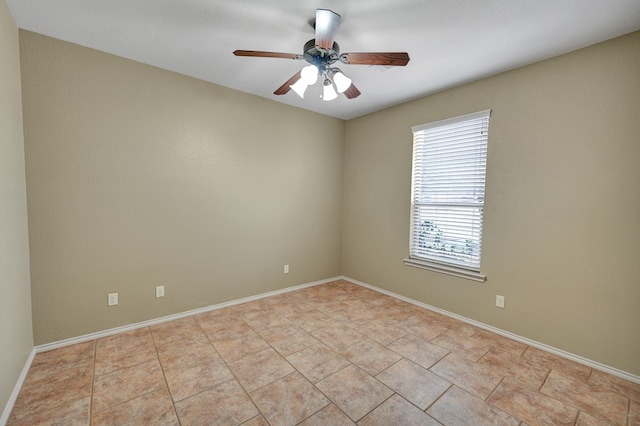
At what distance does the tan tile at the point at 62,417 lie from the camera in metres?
1.59

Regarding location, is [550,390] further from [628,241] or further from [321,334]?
[321,334]

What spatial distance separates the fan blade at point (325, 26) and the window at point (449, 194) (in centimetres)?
193

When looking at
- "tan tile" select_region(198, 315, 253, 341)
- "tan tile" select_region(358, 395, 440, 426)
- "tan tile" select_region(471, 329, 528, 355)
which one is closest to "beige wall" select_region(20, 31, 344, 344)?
"tan tile" select_region(198, 315, 253, 341)

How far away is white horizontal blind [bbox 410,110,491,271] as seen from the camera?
9.66ft

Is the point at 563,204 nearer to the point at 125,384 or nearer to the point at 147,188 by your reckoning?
the point at 125,384

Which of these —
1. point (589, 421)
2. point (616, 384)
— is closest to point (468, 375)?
point (589, 421)

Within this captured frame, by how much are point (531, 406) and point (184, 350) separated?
2.64m

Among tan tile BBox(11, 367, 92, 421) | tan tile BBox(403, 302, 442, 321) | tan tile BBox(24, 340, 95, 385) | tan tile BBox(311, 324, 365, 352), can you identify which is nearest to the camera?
tan tile BBox(11, 367, 92, 421)

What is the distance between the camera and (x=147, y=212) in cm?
278

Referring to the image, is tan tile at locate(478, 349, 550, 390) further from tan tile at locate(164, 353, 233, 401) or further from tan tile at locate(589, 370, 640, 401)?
tan tile at locate(164, 353, 233, 401)

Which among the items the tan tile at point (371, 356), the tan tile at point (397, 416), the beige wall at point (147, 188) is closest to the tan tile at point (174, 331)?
the beige wall at point (147, 188)

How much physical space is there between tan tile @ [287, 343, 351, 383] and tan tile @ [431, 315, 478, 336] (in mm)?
1306

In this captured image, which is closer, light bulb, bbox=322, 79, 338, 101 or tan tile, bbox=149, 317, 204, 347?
light bulb, bbox=322, 79, 338, 101

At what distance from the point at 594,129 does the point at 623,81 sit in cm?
37
